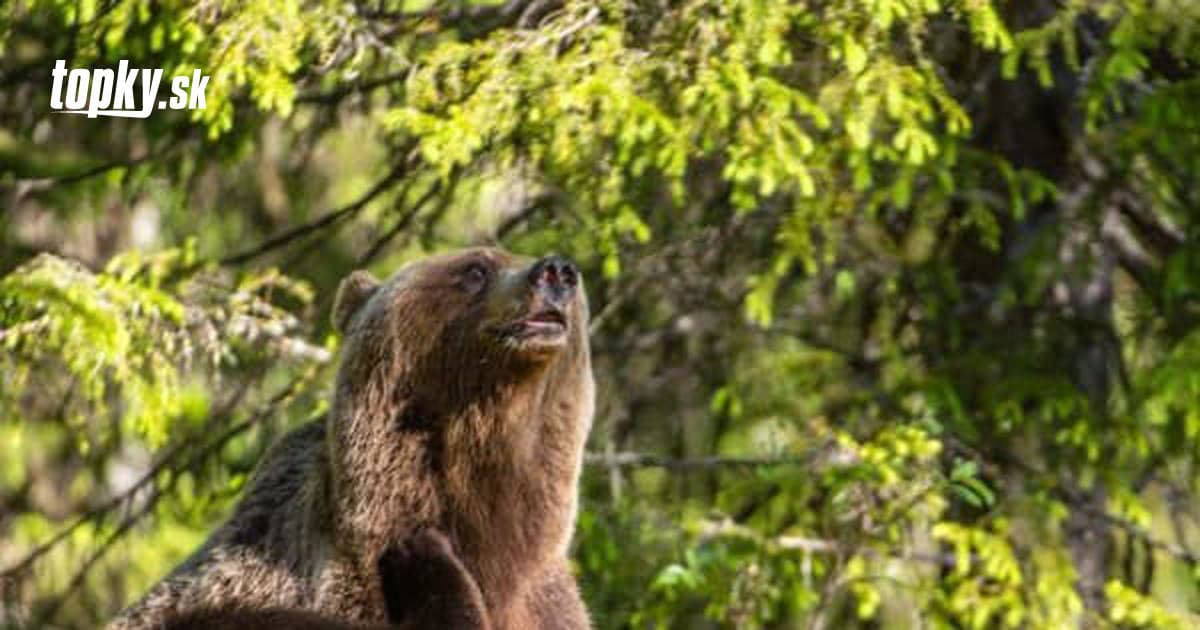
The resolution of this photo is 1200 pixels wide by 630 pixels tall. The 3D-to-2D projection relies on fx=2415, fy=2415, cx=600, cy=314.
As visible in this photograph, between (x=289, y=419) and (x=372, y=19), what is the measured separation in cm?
167

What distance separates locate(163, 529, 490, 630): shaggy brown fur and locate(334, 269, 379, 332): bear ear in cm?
77

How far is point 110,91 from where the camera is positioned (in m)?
10.1

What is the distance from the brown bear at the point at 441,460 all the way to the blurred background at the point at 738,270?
2.08 metres

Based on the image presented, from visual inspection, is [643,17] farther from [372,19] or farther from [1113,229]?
[1113,229]

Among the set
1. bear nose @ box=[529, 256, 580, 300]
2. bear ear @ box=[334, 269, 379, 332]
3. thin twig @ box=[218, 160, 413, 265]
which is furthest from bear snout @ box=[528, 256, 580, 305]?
thin twig @ box=[218, 160, 413, 265]

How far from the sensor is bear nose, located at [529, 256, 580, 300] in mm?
6117

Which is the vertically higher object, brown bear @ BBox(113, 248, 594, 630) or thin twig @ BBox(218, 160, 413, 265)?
brown bear @ BBox(113, 248, 594, 630)

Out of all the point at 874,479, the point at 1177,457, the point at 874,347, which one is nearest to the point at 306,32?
the point at 874,479

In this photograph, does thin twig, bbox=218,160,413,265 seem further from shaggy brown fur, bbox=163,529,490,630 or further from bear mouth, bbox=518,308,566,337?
shaggy brown fur, bbox=163,529,490,630

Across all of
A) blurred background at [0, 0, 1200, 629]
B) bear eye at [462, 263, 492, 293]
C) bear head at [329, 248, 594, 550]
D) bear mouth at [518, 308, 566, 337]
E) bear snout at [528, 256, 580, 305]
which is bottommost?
blurred background at [0, 0, 1200, 629]

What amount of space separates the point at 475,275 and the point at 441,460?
0.51m

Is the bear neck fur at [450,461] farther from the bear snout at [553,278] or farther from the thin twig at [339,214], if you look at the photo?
the thin twig at [339,214]

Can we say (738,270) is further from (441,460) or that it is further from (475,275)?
(441,460)

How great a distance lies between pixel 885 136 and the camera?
32.3 feet
